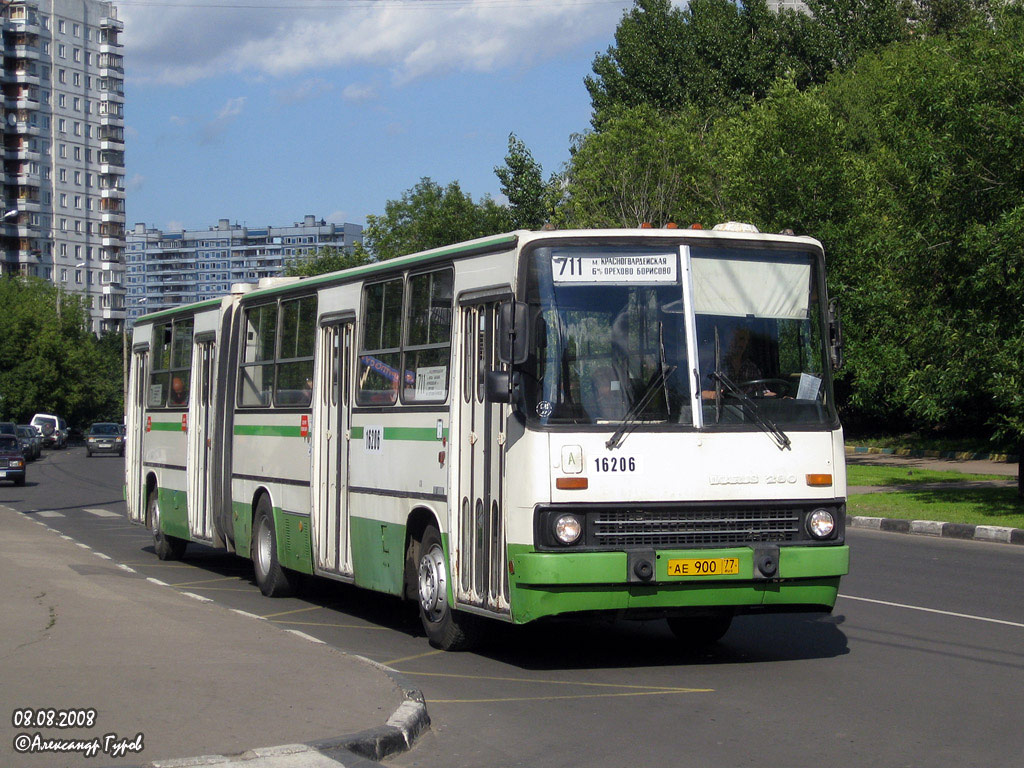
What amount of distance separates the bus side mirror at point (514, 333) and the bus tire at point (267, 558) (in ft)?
18.9

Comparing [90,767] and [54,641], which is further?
[54,641]

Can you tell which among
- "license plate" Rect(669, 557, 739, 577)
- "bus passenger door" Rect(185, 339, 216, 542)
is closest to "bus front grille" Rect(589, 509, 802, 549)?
"license plate" Rect(669, 557, 739, 577)

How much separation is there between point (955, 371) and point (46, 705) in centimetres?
1789

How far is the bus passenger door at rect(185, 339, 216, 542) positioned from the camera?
53.1 feet

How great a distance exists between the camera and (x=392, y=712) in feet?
23.9

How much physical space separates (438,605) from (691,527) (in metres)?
2.28

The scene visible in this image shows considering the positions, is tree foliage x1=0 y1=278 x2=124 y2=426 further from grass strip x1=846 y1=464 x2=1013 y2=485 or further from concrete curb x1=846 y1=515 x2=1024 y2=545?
concrete curb x1=846 y1=515 x2=1024 y2=545

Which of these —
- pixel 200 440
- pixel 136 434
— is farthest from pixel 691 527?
pixel 136 434

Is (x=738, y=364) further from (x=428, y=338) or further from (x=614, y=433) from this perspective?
(x=428, y=338)

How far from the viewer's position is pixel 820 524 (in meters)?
9.30

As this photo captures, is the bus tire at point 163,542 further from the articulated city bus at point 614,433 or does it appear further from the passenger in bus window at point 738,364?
the passenger in bus window at point 738,364

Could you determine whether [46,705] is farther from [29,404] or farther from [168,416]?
[29,404]

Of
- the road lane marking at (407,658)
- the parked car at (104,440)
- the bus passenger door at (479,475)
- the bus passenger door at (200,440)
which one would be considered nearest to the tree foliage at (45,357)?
the parked car at (104,440)

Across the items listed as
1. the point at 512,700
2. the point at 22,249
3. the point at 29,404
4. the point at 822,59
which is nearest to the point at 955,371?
the point at 512,700
